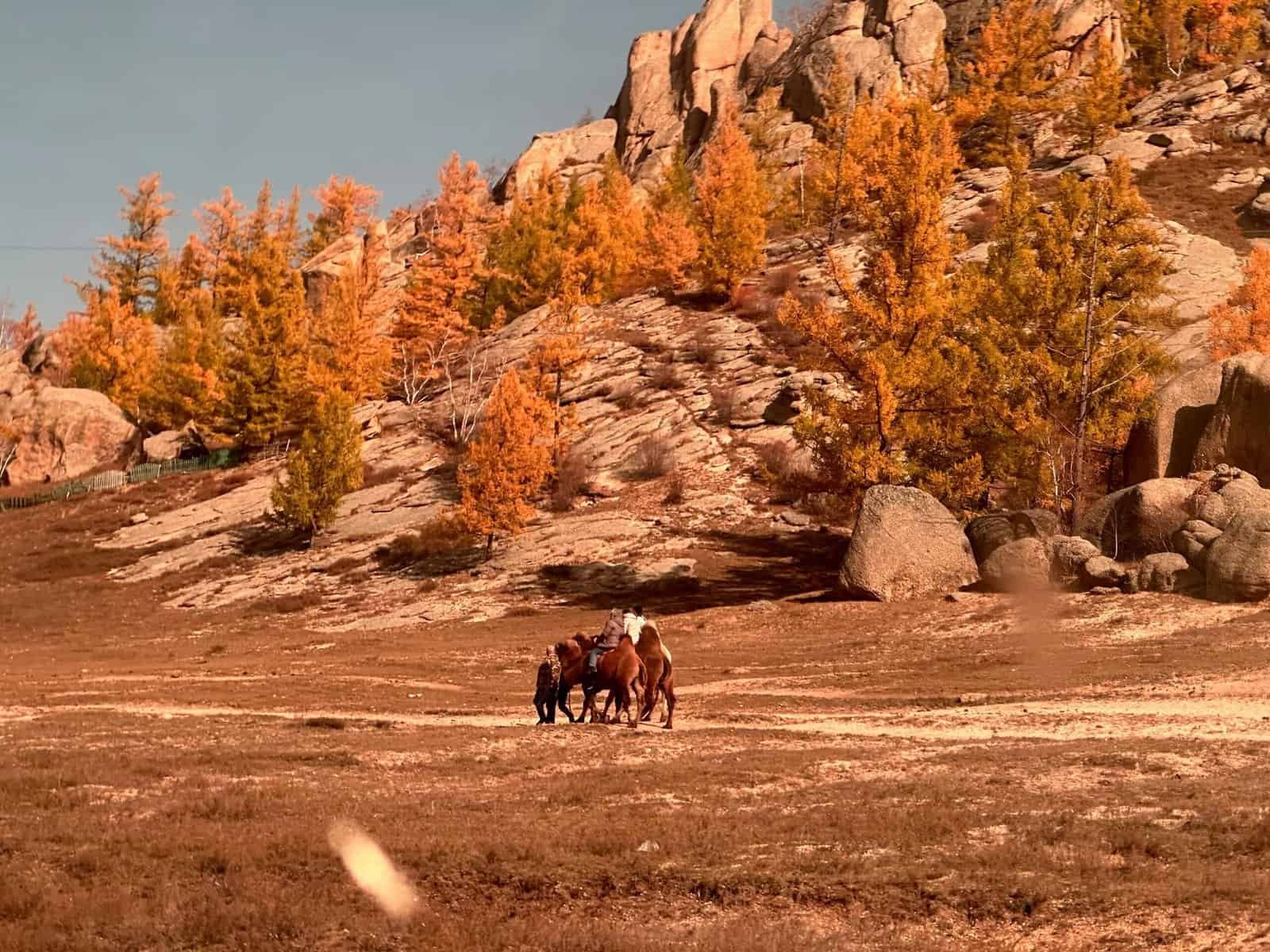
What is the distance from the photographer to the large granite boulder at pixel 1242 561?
91.4 ft

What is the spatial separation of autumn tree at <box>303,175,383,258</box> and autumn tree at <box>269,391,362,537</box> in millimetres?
71120

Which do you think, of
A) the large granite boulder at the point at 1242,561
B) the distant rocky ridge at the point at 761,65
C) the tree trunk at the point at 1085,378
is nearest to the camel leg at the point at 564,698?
the large granite boulder at the point at 1242,561

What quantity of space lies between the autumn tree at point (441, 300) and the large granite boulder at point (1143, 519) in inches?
1923

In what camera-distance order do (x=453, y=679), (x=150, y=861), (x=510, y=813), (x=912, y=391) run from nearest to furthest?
(x=150, y=861)
(x=510, y=813)
(x=453, y=679)
(x=912, y=391)

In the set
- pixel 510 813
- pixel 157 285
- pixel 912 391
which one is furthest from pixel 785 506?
pixel 157 285

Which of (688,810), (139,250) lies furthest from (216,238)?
(688,810)

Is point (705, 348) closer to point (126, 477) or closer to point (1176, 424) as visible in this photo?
point (1176, 424)

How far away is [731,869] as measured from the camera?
9953 millimetres

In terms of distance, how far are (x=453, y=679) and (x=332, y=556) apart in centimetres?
2660

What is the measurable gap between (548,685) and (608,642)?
4.33 ft

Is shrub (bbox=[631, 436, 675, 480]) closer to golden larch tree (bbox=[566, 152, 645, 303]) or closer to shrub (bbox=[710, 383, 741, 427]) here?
shrub (bbox=[710, 383, 741, 427])

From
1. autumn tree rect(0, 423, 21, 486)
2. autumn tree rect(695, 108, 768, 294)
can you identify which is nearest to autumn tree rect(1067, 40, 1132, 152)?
autumn tree rect(695, 108, 768, 294)

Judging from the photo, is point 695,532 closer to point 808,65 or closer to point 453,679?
point 453,679

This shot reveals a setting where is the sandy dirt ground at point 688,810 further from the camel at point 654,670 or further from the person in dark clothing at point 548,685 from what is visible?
the person in dark clothing at point 548,685
